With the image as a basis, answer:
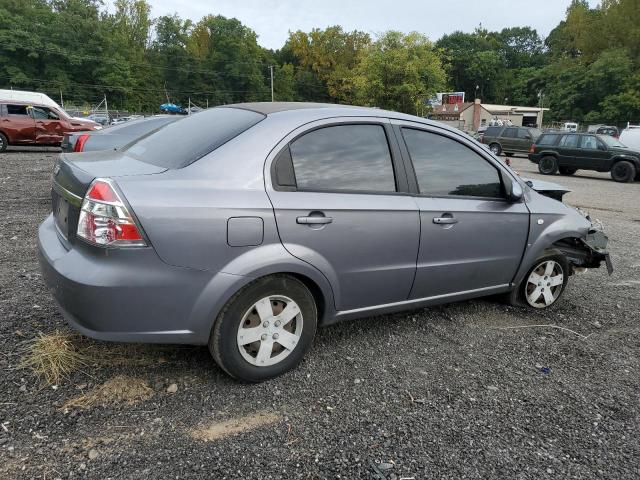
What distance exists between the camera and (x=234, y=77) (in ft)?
284

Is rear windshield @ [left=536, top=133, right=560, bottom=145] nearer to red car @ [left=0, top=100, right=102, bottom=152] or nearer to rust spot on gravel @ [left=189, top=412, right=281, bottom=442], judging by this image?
red car @ [left=0, top=100, right=102, bottom=152]

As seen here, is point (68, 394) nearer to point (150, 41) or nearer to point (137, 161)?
point (137, 161)

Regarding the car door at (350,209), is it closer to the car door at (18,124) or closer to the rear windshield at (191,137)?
the rear windshield at (191,137)

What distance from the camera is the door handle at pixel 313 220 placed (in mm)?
2787

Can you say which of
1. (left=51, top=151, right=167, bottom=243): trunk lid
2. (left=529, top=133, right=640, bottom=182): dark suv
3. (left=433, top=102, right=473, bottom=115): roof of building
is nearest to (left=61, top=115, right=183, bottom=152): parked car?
(left=51, top=151, right=167, bottom=243): trunk lid

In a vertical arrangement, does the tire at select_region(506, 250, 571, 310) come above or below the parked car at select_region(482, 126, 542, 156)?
below

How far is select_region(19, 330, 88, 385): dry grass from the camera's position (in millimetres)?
2826

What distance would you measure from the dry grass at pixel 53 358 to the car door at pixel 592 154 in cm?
1858

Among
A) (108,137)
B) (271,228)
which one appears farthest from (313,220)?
(108,137)

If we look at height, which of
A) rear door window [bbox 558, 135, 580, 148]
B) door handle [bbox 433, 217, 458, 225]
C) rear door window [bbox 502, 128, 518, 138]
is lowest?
door handle [bbox 433, 217, 458, 225]

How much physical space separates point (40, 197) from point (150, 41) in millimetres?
90510

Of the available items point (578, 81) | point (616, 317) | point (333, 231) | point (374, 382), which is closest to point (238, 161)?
point (333, 231)

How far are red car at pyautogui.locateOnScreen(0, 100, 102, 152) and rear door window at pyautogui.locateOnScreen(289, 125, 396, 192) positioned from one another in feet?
48.9

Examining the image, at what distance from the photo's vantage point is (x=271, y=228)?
2.68 m
